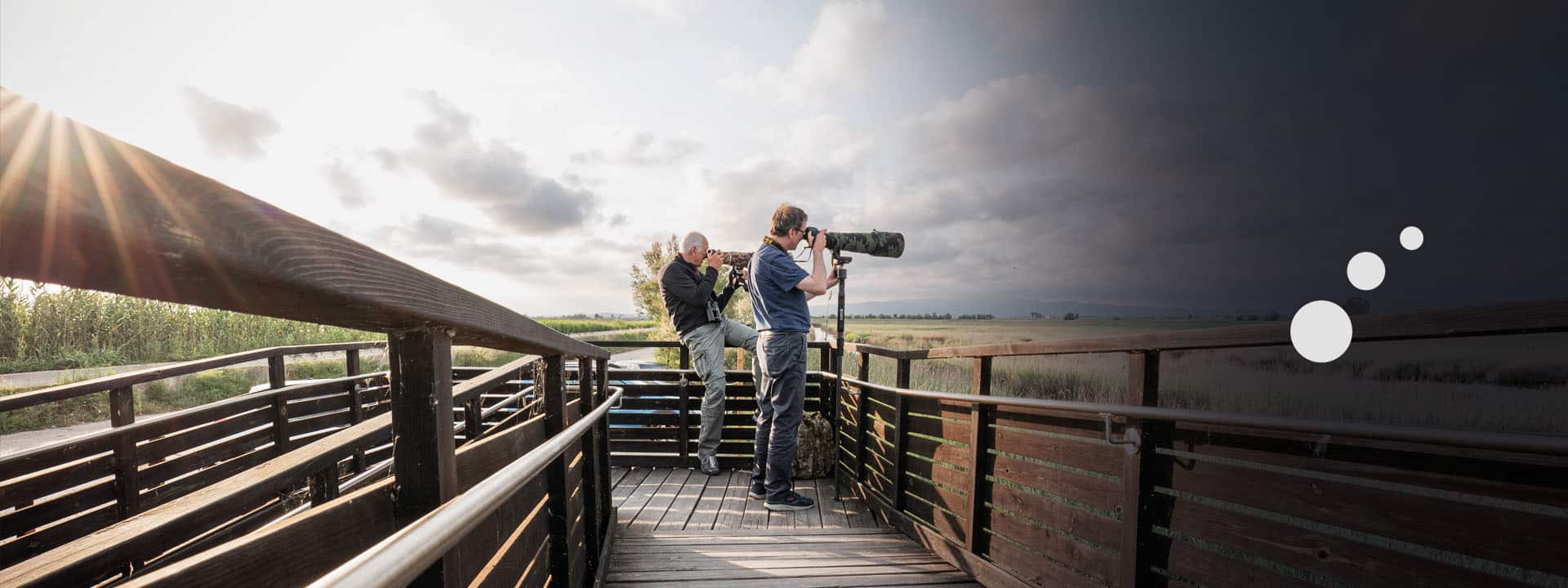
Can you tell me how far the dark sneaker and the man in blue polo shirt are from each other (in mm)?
166

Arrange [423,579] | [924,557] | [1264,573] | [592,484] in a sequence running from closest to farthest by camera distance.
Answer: [423,579] < [1264,573] < [592,484] < [924,557]

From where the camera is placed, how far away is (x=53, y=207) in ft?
0.90

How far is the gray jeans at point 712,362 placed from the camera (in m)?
3.88

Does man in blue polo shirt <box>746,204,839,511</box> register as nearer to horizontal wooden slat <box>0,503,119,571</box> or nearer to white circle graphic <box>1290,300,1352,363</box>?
white circle graphic <box>1290,300,1352,363</box>

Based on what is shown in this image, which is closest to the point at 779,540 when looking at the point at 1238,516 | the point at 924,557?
the point at 924,557

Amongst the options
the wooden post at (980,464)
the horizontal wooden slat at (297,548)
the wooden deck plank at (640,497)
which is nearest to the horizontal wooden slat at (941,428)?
the wooden post at (980,464)

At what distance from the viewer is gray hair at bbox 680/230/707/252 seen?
3.61 m

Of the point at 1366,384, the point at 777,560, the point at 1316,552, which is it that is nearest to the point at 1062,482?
the point at 1316,552

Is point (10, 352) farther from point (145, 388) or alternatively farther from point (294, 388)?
point (145, 388)

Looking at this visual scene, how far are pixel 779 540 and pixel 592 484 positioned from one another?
3.61 feet

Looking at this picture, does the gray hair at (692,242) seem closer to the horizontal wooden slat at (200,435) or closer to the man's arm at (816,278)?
the man's arm at (816,278)

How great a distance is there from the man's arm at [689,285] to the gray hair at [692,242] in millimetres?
151

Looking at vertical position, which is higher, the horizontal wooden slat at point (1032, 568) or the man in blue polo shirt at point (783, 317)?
the man in blue polo shirt at point (783, 317)

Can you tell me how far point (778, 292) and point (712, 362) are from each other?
1.12m
